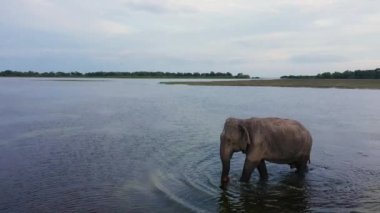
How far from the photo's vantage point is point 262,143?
15547 millimetres

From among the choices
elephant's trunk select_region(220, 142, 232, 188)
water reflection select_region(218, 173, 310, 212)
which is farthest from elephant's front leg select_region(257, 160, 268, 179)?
elephant's trunk select_region(220, 142, 232, 188)

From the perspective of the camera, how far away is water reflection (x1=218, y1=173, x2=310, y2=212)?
43.3 ft

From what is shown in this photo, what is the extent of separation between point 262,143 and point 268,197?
1.93 meters

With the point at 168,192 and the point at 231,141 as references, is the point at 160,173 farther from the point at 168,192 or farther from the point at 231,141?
the point at 231,141

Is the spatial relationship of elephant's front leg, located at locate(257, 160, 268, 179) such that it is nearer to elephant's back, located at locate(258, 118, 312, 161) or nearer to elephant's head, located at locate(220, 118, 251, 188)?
elephant's back, located at locate(258, 118, 312, 161)

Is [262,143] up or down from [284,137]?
down

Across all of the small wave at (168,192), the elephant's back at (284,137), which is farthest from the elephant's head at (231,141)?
the small wave at (168,192)

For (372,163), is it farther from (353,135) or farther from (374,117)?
(374,117)

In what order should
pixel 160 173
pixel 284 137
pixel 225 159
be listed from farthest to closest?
1. pixel 160 173
2. pixel 284 137
3. pixel 225 159

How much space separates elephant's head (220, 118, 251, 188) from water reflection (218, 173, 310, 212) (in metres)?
0.72

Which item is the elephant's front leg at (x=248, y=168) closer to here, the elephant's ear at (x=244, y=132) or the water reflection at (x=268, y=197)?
the water reflection at (x=268, y=197)

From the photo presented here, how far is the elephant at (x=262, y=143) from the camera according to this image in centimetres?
1505

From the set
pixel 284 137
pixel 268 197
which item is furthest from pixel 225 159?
pixel 284 137

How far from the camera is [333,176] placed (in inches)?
668
